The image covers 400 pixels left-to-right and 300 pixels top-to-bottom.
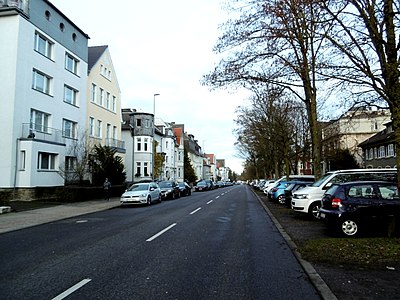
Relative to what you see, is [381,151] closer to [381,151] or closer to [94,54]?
[381,151]

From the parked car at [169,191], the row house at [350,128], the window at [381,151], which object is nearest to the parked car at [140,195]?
the parked car at [169,191]

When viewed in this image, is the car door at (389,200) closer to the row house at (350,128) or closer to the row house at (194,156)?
the row house at (350,128)

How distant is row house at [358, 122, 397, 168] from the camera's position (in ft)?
126

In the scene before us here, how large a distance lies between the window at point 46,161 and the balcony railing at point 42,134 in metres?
1.11

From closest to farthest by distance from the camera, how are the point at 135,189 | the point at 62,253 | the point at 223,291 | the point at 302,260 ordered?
the point at 223,291
the point at 302,260
the point at 62,253
the point at 135,189

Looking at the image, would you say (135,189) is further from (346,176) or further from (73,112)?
(346,176)

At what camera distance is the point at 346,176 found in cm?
1378

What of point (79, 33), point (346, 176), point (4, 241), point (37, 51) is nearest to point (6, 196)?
point (4, 241)

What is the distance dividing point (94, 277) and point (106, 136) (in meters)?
34.3

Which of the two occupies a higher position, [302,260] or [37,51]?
[37,51]

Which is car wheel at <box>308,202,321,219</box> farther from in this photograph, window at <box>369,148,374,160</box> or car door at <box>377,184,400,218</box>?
window at <box>369,148,374,160</box>

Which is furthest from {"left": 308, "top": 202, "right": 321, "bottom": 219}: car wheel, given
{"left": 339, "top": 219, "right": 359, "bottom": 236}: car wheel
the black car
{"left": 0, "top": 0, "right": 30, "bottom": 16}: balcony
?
A: {"left": 0, "top": 0, "right": 30, "bottom": 16}: balcony

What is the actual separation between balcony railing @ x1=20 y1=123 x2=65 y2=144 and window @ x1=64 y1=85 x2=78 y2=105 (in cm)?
347

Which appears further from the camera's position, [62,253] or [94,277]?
[62,253]
